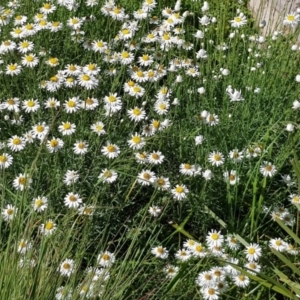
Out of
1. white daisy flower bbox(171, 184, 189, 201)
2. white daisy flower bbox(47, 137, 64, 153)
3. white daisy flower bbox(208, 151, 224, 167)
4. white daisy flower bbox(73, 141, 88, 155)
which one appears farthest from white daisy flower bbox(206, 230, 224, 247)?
white daisy flower bbox(47, 137, 64, 153)

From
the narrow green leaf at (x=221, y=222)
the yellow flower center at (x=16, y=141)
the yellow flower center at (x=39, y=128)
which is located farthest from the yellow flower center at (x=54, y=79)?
the narrow green leaf at (x=221, y=222)

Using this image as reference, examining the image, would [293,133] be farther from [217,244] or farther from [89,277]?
[89,277]

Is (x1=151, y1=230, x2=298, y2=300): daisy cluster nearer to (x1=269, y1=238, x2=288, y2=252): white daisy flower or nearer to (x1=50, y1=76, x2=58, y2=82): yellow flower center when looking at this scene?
(x1=269, y1=238, x2=288, y2=252): white daisy flower

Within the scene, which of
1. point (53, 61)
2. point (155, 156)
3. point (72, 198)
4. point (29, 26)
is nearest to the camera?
point (72, 198)

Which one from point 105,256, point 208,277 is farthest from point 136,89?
point 208,277

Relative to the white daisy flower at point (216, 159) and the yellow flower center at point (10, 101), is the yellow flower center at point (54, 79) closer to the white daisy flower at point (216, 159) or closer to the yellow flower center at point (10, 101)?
the yellow flower center at point (10, 101)

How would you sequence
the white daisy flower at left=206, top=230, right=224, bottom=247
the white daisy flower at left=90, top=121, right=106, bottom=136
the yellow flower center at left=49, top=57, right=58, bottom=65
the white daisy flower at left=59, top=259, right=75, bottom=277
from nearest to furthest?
the white daisy flower at left=59, top=259, right=75, bottom=277 < the white daisy flower at left=206, top=230, right=224, bottom=247 < the white daisy flower at left=90, top=121, right=106, bottom=136 < the yellow flower center at left=49, top=57, right=58, bottom=65

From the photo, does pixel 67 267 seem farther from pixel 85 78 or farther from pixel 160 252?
pixel 85 78

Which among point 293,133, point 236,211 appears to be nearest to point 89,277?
point 236,211
